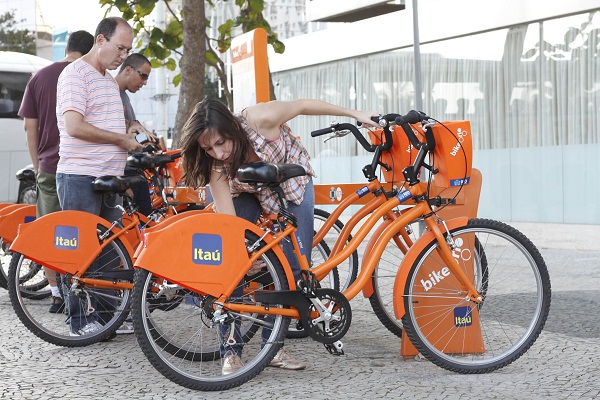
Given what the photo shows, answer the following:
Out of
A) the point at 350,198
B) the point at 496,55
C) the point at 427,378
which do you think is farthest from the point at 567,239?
the point at 427,378

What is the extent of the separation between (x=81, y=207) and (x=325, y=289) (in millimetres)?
1910

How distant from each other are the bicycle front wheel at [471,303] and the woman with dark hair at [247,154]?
0.64 m

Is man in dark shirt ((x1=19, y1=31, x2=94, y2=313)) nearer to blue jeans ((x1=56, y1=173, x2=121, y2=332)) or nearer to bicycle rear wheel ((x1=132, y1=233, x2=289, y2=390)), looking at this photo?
blue jeans ((x1=56, y1=173, x2=121, y2=332))

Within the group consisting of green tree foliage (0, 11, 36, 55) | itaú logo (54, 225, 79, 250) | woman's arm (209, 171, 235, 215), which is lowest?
itaú logo (54, 225, 79, 250)

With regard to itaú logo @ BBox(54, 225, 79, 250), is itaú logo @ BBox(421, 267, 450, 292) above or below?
below

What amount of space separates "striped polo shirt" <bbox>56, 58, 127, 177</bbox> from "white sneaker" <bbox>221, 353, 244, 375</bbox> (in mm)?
1704

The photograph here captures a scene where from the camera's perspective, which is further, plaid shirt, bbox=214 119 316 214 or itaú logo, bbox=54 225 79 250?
itaú logo, bbox=54 225 79 250

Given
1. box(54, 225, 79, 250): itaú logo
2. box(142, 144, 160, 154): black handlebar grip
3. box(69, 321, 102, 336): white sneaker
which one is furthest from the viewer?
box(142, 144, 160, 154): black handlebar grip

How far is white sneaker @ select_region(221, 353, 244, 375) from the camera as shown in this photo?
505cm

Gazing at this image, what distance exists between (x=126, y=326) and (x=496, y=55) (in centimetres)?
1056

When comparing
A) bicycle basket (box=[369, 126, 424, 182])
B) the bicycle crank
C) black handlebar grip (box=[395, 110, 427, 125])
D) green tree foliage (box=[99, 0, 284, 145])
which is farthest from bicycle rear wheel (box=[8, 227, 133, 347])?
green tree foliage (box=[99, 0, 284, 145])

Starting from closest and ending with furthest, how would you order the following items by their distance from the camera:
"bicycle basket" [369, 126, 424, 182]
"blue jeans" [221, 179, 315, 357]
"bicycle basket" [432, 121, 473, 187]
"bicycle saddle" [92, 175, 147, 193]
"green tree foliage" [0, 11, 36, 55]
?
"bicycle basket" [432, 121, 473, 187], "blue jeans" [221, 179, 315, 357], "bicycle basket" [369, 126, 424, 182], "bicycle saddle" [92, 175, 147, 193], "green tree foliage" [0, 11, 36, 55]

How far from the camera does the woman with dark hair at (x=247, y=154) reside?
4.95 metres

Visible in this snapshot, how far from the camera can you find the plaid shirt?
5.13m
